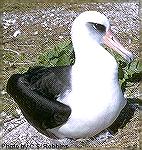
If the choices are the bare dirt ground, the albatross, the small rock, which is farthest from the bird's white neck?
the small rock

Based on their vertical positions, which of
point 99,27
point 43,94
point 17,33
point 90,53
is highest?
point 99,27

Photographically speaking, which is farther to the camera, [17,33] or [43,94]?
[17,33]

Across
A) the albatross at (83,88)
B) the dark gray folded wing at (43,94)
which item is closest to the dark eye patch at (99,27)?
the albatross at (83,88)

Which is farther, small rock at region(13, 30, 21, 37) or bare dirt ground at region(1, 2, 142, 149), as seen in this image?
small rock at region(13, 30, 21, 37)

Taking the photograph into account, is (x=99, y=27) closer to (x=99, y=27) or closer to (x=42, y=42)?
(x=99, y=27)

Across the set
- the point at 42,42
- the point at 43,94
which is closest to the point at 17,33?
the point at 42,42

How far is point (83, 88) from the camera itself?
7.02 ft

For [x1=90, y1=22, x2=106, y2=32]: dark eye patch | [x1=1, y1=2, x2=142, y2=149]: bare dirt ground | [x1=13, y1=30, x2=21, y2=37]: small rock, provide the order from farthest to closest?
1. [x1=13, y1=30, x2=21, y2=37]: small rock
2. [x1=1, y1=2, x2=142, y2=149]: bare dirt ground
3. [x1=90, y1=22, x2=106, y2=32]: dark eye patch

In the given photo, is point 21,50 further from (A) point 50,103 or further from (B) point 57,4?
(A) point 50,103

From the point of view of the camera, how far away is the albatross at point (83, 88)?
6.93 ft

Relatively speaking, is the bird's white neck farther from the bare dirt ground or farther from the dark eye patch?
the bare dirt ground

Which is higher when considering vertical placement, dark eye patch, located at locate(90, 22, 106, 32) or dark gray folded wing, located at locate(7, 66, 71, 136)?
dark eye patch, located at locate(90, 22, 106, 32)

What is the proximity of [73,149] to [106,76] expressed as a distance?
410 millimetres

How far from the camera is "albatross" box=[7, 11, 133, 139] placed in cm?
211
